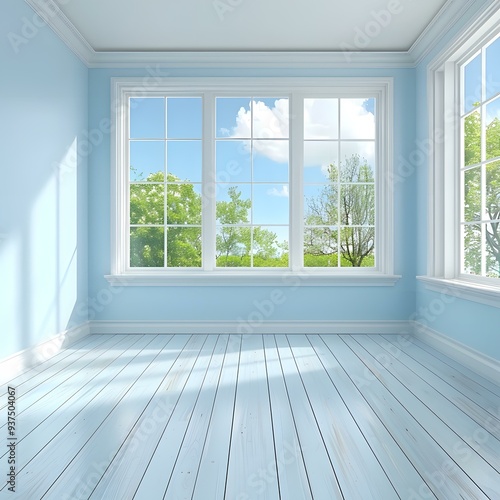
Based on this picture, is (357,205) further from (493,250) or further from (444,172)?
(493,250)

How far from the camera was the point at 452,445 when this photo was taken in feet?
5.84

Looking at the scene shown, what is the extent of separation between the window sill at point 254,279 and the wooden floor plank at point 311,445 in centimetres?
123

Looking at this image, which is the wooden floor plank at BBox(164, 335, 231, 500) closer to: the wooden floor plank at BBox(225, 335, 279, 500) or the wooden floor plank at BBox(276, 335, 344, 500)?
the wooden floor plank at BBox(225, 335, 279, 500)

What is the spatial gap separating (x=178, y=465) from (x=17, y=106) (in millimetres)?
2400

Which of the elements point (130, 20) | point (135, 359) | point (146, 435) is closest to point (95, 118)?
point (130, 20)

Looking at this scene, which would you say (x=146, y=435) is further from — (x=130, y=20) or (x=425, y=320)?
(x=130, y=20)

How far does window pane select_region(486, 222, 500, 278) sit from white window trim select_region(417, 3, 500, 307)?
0.28m

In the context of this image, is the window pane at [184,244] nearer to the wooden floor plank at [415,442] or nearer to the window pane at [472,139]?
the wooden floor plank at [415,442]

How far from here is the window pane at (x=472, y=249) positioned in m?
3.09

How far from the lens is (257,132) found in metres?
4.05

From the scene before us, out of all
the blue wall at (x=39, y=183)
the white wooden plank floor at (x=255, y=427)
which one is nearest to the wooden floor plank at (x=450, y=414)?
the white wooden plank floor at (x=255, y=427)
